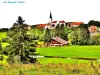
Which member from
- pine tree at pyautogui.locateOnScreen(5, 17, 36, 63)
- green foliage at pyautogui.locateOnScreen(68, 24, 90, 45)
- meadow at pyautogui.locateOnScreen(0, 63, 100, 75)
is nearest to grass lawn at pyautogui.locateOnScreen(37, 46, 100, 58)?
green foliage at pyautogui.locateOnScreen(68, 24, 90, 45)

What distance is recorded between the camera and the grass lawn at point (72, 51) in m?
19.2

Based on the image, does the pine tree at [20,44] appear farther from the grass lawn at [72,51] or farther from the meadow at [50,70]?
the meadow at [50,70]

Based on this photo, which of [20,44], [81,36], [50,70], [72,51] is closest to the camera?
[50,70]

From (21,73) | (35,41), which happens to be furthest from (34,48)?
(21,73)

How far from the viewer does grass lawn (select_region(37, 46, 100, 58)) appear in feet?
63.0

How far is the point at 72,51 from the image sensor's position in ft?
65.5

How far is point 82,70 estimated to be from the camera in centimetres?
812

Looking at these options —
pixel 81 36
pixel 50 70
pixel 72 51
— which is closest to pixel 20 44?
pixel 72 51

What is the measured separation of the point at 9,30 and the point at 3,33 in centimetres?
77

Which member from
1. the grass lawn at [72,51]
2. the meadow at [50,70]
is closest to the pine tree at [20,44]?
the grass lawn at [72,51]

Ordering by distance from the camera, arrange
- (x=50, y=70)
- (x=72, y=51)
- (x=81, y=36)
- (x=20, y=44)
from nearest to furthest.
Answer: (x=50, y=70), (x=20, y=44), (x=72, y=51), (x=81, y=36)

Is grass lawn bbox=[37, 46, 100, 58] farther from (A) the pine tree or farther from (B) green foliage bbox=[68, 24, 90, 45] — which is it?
(A) the pine tree

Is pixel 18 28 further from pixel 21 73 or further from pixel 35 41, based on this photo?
pixel 21 73

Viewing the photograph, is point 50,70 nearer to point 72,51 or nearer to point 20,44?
point 20,44
